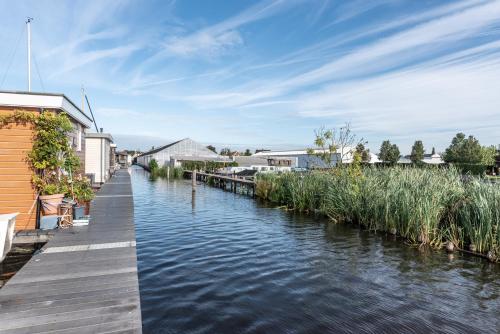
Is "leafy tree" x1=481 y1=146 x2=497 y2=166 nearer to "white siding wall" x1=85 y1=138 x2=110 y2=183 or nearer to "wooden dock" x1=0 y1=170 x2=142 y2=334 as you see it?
"white siding wall" x1=85 y1=138 x2=110 y2=183

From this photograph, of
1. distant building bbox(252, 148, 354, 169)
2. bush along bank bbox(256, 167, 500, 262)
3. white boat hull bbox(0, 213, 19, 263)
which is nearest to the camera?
white boat hull bbox(0, 213, 19, 263)

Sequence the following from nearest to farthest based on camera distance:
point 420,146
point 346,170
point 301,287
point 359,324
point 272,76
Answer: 1. point 359,324
2. point 301,287
3. point 346,170
4. point 272,76
5. point 420,146

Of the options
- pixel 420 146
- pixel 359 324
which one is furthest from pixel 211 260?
pixel 420 146

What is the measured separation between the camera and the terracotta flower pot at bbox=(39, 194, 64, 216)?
7.28 m

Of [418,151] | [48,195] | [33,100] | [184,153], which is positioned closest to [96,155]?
[33,100]

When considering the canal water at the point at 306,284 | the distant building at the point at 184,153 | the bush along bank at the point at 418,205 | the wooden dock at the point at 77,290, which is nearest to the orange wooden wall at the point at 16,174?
the wooden dock at the point at 77,290

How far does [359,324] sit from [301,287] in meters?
1.40

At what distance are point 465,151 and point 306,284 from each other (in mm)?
64265

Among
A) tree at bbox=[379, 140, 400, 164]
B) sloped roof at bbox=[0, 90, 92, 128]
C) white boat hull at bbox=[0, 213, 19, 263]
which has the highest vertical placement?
tree at bbox=[379, 140, 400, 164]

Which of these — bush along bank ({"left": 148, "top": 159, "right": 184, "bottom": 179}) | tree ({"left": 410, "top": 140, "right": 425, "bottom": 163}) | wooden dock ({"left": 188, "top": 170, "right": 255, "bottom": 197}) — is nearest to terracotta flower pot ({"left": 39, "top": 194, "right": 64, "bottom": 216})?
wooden dock ({"left": 188, "top": 170, "right": 255, "bottom": 197})

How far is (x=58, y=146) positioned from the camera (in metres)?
7.46

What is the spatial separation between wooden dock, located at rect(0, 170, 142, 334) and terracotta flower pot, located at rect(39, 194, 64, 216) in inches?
36.2

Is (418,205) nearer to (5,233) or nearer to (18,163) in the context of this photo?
(5,233)

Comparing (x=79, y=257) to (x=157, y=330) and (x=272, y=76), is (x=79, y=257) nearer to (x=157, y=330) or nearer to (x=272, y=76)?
→ (x=157, y=330)
